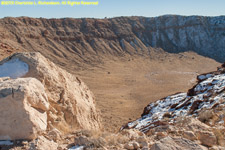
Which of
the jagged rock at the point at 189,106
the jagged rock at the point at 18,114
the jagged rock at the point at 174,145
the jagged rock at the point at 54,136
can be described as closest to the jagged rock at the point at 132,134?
the jagged rock at the point at 174,145

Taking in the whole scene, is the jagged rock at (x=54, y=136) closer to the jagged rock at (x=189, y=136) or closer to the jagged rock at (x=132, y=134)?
the jagged rock at (x=132, y=134)

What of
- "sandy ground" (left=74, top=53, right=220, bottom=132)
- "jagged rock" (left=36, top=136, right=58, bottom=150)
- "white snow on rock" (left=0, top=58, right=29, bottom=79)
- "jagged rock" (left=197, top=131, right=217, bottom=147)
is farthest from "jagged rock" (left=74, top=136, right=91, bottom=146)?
"sandy ground" (left=74, top=53, right=220, bottom=132)

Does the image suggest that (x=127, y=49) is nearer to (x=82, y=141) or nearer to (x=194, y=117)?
(x=194, y=117)

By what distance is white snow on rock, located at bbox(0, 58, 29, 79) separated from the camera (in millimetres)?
5352

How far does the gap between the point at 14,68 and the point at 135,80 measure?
24.1 meters

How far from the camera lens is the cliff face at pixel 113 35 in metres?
36.8

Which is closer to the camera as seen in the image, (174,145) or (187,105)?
(174,145)

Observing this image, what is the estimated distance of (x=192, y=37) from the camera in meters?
50.7

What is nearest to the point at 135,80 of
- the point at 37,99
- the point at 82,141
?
the point at 37,99

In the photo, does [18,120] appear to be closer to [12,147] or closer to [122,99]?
[12,147]

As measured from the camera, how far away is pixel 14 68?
Result: 18.1 feet

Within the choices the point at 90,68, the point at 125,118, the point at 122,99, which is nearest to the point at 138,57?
the point at 90,68

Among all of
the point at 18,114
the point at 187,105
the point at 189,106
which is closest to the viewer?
the point at 18,114

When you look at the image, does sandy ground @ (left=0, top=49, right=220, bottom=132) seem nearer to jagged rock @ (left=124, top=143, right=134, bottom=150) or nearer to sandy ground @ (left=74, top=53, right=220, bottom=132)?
sandy ground @ (left=74, top=53, right=220, bottom=132)
